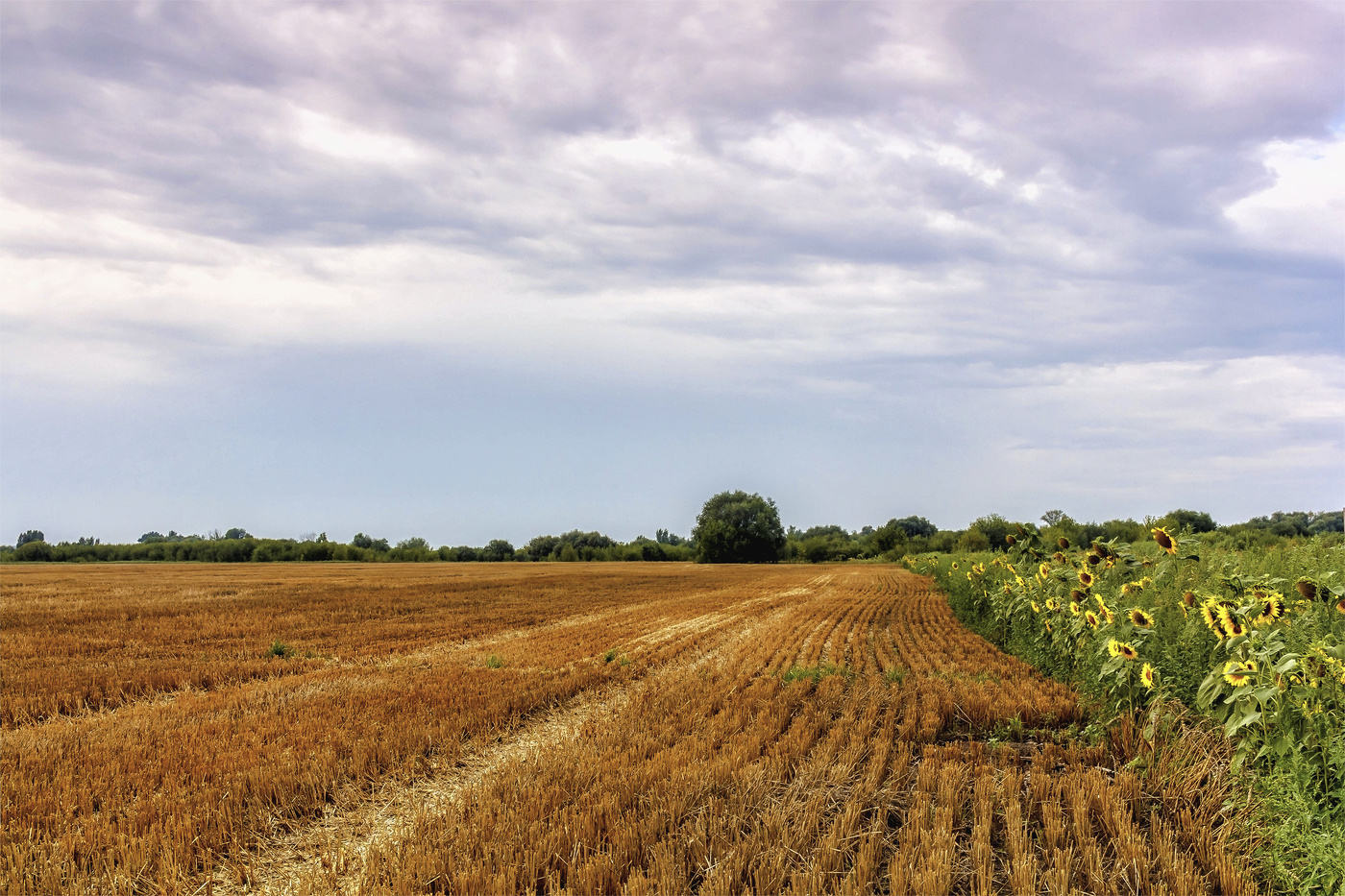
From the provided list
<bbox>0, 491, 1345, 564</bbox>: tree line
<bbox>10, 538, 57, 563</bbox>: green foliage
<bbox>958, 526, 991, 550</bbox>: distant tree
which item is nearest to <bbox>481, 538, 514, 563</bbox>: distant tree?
<bbox>0, 491, 1345, 564</bbox>: tree line

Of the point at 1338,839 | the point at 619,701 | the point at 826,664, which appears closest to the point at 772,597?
the point at 826,664

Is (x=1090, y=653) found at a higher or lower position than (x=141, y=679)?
higher

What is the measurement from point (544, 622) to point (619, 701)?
12.3 meters

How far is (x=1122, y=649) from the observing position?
7551mm

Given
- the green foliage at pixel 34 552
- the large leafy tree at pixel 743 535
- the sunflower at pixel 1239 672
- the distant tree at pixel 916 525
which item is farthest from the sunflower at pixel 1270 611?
the distant tree at pixel 916 525

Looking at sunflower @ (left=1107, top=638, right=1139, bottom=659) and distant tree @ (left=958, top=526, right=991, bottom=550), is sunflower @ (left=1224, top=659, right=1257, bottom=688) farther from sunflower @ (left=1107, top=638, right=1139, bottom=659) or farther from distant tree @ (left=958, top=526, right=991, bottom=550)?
distant tree @ (left=958, top=526, right=991, bottom=550)

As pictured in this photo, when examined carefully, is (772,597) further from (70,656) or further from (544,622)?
(70,656)

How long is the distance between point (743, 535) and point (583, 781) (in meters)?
99.6

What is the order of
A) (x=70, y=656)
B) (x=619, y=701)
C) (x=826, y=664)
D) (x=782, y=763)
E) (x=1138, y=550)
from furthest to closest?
(x=70, y=656), (x=826, y=664), (x=619, y=701), (x=1138, y=550), (x=782, y=763)

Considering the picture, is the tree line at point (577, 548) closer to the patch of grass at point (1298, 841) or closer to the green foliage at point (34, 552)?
the green foliage at point (34, 552)

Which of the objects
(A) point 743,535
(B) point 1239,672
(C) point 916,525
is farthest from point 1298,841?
(C) point 916,525

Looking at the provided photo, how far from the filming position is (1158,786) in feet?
20.8

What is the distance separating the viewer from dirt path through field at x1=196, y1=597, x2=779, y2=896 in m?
5.04

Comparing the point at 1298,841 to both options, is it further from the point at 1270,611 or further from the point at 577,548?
the point at 577,548
